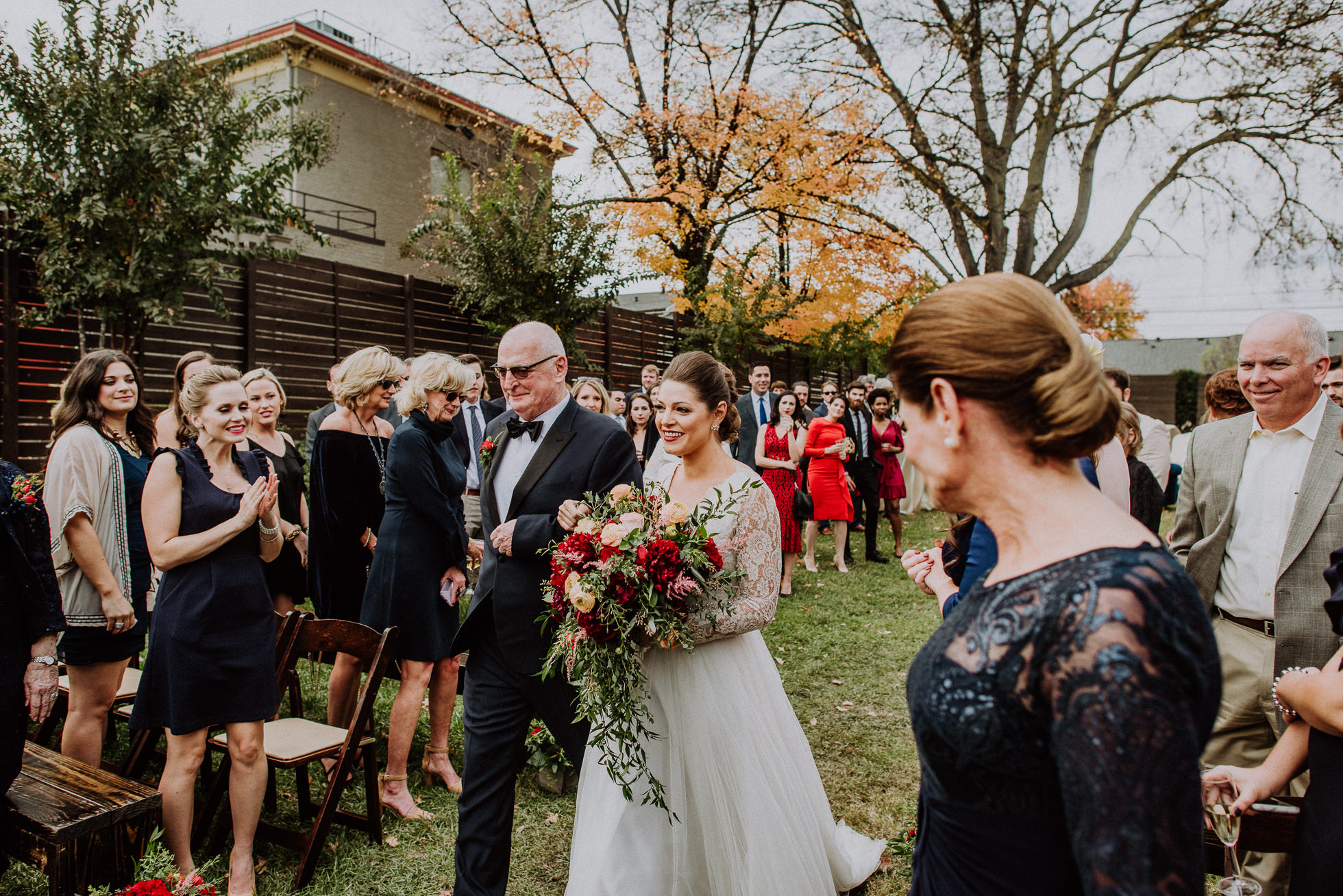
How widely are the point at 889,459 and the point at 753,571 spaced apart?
985 cm

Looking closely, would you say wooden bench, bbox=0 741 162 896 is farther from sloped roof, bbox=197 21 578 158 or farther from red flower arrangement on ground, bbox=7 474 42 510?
sloped roof, bbox=197 21 578 158

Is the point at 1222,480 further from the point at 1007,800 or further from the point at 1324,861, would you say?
the point at 1007,800

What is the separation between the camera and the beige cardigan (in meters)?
3.95

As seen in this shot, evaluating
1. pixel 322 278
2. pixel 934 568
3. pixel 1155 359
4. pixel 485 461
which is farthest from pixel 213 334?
pixel 1155 359

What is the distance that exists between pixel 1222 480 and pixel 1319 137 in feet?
56.8

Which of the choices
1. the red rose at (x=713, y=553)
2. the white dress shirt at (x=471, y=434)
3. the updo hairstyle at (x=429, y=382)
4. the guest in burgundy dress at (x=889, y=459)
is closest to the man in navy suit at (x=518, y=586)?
the red rose at (x=713, y=553)

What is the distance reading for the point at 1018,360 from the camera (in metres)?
1.26

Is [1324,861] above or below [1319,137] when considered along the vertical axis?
below

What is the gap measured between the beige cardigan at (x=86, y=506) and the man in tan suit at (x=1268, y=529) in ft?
16.8

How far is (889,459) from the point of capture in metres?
12.5

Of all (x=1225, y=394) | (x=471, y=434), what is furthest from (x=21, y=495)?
(x=1225, y=394)

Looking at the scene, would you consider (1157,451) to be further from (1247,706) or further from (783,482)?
(1247,706)

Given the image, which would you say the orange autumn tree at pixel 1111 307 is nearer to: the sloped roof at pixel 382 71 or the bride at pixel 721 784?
the sloped roof at pixel 382 71

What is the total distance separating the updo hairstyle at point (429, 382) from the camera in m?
4.50
